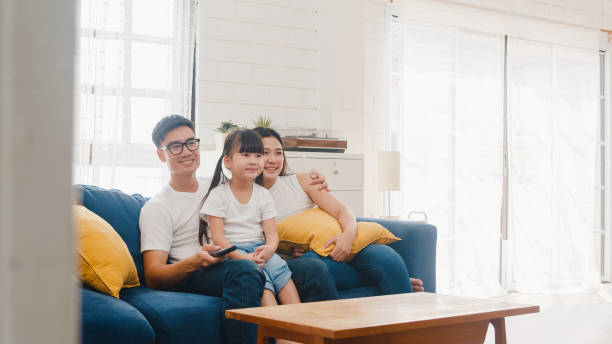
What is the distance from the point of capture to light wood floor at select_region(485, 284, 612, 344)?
3.72 meters

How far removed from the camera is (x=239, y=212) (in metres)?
2.74

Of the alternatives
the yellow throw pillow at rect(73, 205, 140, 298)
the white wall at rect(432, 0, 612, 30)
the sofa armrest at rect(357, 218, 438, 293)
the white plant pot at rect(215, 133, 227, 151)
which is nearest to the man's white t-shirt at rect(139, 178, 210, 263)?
the yellow throw pillow at rect(73, 205, 140, 298)

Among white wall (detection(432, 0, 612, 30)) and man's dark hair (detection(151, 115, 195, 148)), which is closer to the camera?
man's dark hair (detection(151, 115, 195, 148))

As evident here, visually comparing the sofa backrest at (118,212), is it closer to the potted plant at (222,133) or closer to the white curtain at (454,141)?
the potted plant at (222,133)

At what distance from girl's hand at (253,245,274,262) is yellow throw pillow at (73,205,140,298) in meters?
0.50

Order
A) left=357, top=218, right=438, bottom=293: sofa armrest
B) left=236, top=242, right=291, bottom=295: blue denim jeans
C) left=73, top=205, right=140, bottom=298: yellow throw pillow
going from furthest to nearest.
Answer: left=357, top=218, right=438, bottom=293: sofa armrest, left=236, top=242, right=291, bottom=295: blue denim jeans, left=73, top=205, right=140, bottom=298: yellow throw pillow

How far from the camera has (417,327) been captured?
1.90 m

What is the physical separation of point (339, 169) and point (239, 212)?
4.68 feet

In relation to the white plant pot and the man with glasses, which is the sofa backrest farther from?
the white plant pot

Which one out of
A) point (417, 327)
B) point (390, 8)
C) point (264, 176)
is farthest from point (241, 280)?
point (390, 8)

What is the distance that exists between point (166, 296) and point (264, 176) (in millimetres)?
955

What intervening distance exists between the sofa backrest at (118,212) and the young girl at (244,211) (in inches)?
10.4

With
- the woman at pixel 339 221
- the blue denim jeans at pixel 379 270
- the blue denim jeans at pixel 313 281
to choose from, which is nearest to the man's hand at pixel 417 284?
the woman at pixel 339 221

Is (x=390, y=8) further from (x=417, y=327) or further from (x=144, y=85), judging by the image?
(x=417, y=327)
